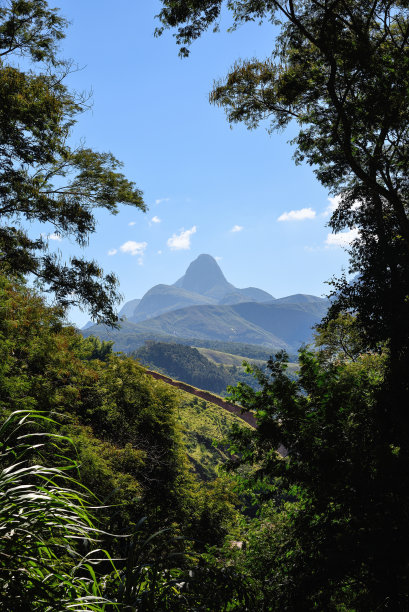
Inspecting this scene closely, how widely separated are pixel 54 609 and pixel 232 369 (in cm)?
18588

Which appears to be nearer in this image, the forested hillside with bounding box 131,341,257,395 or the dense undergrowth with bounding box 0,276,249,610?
the dense undergrowth with bounding box 0,276,249,610

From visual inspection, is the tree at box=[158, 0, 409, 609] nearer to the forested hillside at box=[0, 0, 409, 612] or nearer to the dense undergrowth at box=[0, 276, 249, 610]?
the forested hillside at box=[0, 0, 409, 612]

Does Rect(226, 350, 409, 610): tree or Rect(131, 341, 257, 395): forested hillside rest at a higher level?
Rect(226, 350, 409, 610): tree

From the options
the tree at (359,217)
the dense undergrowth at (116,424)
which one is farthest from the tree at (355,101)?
the dense undergrowth at (116,424)

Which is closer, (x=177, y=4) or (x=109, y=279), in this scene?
(x=177, y=4)

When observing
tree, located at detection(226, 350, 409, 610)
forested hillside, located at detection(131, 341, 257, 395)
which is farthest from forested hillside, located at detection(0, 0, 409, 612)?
forested hillside, located at detection(131, 341, 257, 395)

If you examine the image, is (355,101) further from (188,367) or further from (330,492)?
(188,367)

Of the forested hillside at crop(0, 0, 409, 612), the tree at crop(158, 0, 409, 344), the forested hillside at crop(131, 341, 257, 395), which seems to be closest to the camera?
the forested hillside at crop(0, 0, 409, 612)

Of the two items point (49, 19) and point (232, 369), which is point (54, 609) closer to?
point (49, 19)

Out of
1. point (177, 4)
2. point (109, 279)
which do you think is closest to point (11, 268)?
point (109, 279)

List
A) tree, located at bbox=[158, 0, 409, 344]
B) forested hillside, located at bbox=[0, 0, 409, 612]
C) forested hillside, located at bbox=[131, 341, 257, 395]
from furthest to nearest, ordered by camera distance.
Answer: forested hillside, located at bbox=[131, 341, 257, 395] → tree, located at bbox=[158, 0, 409, 344] → forested hillside, located at bbox=[0, 0, 409, 612]

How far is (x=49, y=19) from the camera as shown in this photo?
10781 millimetres

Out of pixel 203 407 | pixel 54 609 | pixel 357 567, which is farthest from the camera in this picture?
pixel 203 407

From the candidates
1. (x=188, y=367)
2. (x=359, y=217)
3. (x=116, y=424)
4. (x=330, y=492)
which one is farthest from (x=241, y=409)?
(x=188, y=367)
